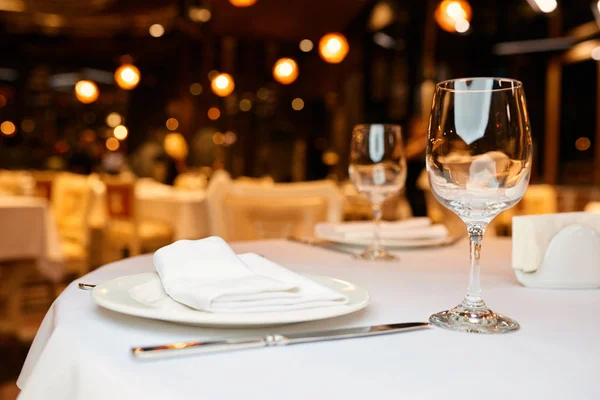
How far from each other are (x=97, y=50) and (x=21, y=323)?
8.13 metres

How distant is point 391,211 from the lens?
211 inches

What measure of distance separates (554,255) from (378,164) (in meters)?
0.41

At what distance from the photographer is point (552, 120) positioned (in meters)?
8.36

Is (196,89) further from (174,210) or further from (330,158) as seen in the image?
(174,210)

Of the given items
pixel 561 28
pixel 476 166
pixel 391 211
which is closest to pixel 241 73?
pixel 561 28

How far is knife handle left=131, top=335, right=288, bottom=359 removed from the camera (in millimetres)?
554

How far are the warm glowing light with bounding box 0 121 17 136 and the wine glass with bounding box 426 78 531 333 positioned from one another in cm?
1170

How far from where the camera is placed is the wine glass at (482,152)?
705mm

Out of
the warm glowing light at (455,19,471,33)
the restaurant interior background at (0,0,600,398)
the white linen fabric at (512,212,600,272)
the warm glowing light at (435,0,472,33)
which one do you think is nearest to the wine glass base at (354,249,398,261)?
the white linen fabric at (512,212,600,272)

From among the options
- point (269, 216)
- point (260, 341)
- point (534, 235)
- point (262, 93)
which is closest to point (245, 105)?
point (262, 93)

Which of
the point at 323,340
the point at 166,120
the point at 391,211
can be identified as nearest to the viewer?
the point at 323,340

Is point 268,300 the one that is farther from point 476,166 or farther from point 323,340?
point 476,166

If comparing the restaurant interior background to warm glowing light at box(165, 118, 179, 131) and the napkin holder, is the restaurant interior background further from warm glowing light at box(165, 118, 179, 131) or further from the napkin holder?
the napkin holder

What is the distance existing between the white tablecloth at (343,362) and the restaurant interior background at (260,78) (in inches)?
291
